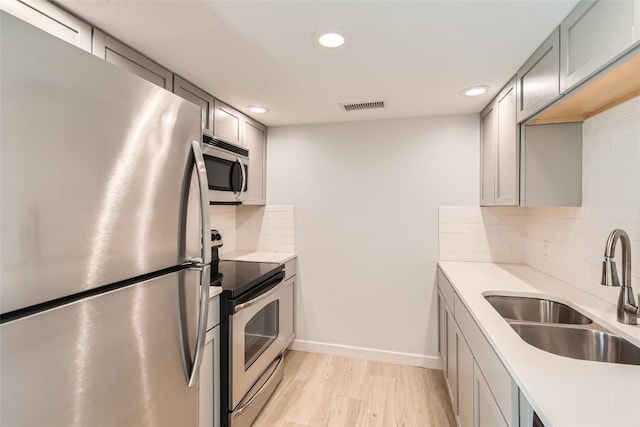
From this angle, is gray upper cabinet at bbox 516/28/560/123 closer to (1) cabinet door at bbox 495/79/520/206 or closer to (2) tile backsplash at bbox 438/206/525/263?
(1) cabinet door at bbox 495/79/520/206

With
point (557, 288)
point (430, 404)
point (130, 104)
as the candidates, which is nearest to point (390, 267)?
point (430, 404)

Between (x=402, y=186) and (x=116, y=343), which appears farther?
(x=402, y=186)

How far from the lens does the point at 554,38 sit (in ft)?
4.65

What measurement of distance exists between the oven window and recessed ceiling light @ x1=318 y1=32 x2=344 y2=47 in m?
1.71

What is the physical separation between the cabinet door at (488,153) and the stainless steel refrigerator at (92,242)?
2.12 m

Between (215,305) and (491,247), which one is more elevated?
(491,247)

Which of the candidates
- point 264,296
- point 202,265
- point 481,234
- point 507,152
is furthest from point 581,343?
point 264,296

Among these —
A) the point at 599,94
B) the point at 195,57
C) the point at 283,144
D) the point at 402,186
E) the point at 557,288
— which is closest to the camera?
the point at 599,94

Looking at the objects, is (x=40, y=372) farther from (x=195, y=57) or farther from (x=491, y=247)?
(x=491, y=247)

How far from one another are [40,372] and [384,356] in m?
2.66

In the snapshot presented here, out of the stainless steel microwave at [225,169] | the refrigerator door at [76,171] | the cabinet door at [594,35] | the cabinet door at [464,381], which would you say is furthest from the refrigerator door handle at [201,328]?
the cabinet door at [594,35]

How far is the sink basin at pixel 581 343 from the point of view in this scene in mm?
1181

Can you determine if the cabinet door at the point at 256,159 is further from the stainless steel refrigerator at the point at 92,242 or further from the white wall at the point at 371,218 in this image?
the stainless steel refrigerator at the point at 92,242

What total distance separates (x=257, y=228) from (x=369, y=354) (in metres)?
1.66
